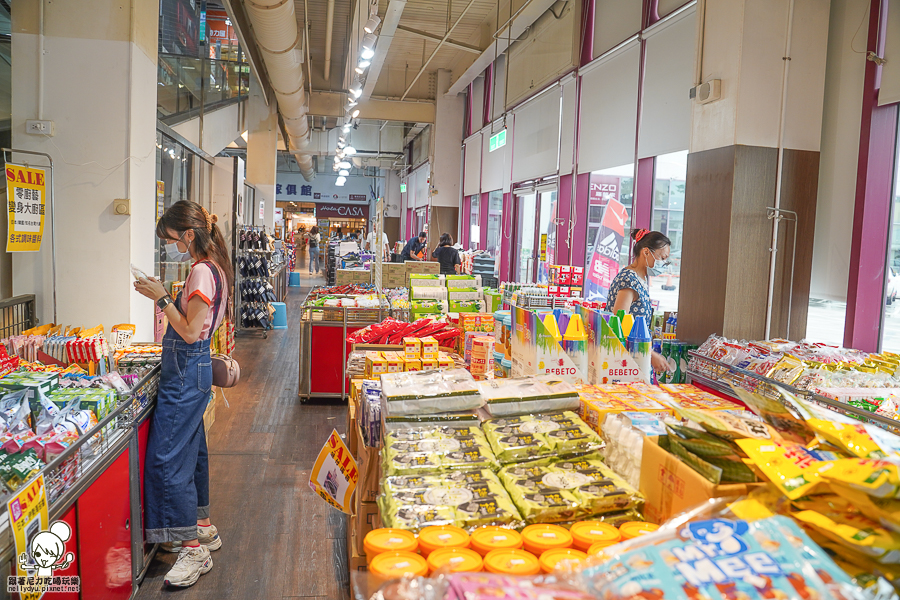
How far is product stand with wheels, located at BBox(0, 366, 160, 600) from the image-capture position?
2102 millimetres

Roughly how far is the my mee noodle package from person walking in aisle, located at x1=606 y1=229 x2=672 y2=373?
2.23 m

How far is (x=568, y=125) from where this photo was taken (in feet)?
30.1

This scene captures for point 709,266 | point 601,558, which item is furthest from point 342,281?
point 601,558

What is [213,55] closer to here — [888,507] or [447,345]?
[447,345]

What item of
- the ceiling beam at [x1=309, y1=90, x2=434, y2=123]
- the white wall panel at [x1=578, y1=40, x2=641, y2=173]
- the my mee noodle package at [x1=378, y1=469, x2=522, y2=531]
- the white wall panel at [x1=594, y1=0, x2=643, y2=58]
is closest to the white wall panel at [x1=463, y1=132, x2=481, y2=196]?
the ceiling beam at [x1=309, y1=90, x2=434, y2=123]

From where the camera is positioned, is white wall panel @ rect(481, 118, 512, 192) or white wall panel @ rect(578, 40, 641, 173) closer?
white wall panel @ rect(578, 40, 641, 173)

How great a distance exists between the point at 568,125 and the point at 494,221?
473cm

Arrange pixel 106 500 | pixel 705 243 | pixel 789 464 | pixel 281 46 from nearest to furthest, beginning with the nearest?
pixel 789 464
pixel 106 500
pixel 705 243
pixel 281 46

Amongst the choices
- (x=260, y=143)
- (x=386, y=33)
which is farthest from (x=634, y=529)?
(x=260, y=143)

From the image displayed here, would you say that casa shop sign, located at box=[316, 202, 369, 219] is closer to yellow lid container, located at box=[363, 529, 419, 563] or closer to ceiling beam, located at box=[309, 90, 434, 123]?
ceiling beam, located at box=[309, 90, 434, 123]

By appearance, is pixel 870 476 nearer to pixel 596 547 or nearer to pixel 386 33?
pixel 596 547

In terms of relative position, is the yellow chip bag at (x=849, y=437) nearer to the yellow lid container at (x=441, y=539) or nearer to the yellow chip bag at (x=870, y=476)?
the yellow chip bag at (x=870, y=476)

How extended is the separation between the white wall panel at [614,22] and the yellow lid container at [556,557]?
717 centimetres

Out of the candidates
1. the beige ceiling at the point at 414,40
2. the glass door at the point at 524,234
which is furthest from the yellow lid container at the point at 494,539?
the glass door at the point at 524,234
